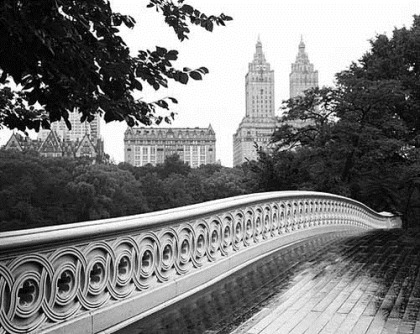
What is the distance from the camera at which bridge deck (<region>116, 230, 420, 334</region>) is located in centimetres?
430

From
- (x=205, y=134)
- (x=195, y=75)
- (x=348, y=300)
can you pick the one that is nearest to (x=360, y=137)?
(x=348, y=300)

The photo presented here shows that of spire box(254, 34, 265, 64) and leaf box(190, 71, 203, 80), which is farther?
spire box(254, 34, 265, 64)

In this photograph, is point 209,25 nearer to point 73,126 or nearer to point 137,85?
point 137,85

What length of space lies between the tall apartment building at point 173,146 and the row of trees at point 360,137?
146 meters

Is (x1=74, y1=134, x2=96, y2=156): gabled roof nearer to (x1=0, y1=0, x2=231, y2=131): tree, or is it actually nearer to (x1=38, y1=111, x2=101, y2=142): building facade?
(x1=38, y1=111, x2=101, y2=142): building facade

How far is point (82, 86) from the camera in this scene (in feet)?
10.2

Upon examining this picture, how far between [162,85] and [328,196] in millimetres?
11938

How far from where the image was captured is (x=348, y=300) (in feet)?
17.2

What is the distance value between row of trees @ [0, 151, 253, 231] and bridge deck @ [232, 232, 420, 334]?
135ft

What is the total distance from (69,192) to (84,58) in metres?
60.3

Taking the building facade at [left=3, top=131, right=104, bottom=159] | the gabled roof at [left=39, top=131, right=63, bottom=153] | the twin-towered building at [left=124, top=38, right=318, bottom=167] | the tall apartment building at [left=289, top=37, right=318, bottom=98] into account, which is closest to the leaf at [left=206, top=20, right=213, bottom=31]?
the building facade at [left=3, top=131, right=104, bottom=159]

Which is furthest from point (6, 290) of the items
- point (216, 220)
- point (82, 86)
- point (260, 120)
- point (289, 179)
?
point (260, 120)

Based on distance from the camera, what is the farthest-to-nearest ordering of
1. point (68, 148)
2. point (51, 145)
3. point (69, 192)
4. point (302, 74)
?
point (302, 74) → point (68, 148) → point (51, 145) → point (69, 192)

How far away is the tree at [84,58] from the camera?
2.63m
